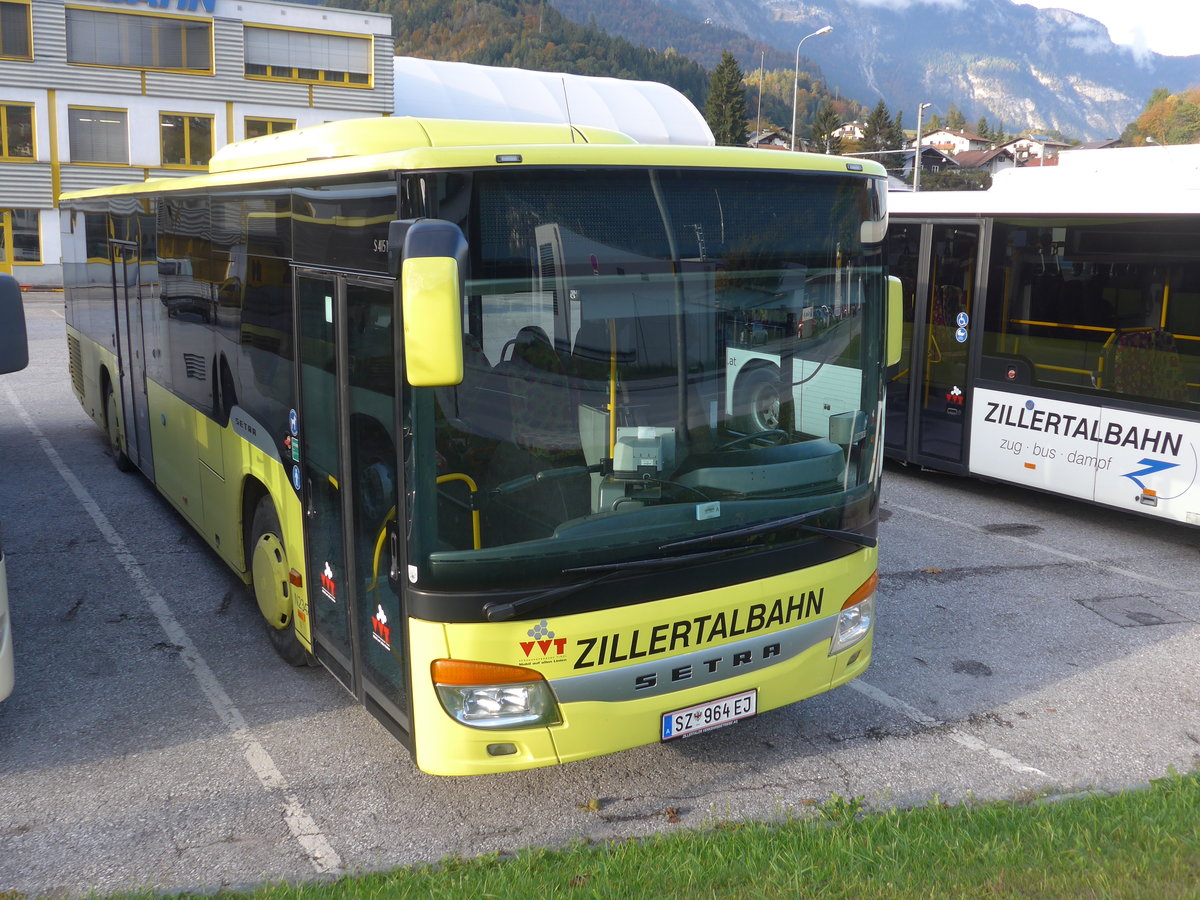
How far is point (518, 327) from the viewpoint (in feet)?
13.4

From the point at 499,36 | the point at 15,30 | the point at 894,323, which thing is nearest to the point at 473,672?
the point at 894,323

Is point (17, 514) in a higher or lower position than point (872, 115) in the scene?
lower

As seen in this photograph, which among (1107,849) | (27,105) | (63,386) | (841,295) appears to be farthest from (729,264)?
(27,105)

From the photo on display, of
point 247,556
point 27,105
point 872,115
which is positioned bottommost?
point 247,556

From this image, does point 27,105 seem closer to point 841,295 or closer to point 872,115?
point 841,295

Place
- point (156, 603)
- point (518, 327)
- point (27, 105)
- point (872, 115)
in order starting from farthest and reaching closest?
point (872, 115)
point (27, 105)
point (156, 603)
point (518, 327)

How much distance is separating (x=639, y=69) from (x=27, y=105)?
94.9 metres

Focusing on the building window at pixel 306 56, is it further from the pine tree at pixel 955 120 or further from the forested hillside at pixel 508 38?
the pine tree at pixel 955 120

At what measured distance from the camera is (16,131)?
37719 millimetres

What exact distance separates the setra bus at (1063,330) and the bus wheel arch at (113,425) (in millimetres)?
7911

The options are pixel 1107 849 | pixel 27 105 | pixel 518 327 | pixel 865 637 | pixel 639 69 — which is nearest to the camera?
pixel 518 327

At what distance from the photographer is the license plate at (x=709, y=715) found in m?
4.63

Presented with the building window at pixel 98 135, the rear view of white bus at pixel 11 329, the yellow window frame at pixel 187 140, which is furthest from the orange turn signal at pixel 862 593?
the building window at pixel 98 135

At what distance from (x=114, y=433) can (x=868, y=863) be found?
947 centimetres
